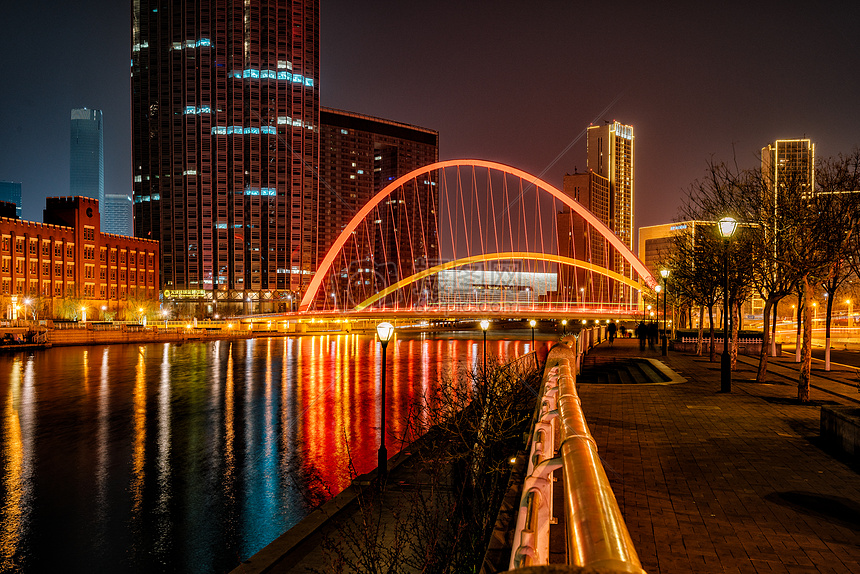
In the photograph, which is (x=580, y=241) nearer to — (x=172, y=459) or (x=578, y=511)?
(x=172, y=459)

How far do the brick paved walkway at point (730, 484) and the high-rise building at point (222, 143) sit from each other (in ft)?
415

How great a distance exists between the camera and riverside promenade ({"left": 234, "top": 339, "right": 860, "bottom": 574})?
16.4ft

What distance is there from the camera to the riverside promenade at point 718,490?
4.99 metres

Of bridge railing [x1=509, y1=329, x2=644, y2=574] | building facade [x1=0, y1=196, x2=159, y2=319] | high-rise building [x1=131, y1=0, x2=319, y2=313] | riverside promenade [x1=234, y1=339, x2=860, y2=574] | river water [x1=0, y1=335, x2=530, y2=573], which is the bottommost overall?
river water [x1=0, y1=335, x2=530, y2=573]

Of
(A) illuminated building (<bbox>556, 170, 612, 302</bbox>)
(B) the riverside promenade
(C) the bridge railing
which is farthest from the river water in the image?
(A) illuminated building (<bbox>556, 170, 612, 302</bbox>)

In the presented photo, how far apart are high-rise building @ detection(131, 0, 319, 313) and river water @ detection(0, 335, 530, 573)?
103 m

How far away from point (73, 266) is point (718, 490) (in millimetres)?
105603

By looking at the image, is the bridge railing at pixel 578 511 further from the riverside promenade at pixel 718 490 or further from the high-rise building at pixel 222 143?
the high-rise building at pixel 222 143

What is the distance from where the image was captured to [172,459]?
14078 mm

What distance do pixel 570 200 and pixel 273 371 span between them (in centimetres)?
4248

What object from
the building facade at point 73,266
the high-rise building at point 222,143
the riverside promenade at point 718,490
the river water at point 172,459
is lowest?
the river water at point 172,459

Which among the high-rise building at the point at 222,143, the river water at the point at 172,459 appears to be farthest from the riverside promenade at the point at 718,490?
the high-rise building at the point at 222,143

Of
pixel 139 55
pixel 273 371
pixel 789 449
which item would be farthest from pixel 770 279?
pixel 139 55

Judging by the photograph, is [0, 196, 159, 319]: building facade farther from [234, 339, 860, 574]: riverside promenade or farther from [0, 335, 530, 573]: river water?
[234, 339, 860, 574]: riverside promenade
